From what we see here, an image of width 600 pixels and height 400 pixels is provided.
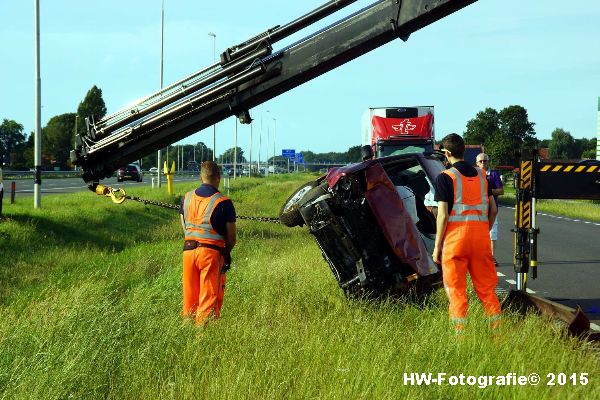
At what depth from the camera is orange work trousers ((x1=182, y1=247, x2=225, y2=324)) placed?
6691 millimetres

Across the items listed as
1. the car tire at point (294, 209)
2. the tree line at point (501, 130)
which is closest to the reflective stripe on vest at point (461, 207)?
the car tire at point (294, 209)

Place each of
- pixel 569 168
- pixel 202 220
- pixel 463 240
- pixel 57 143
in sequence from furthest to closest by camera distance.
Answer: pixel 57 143 → pixel 569 168 → pixel 202 220 → pixel 463 240

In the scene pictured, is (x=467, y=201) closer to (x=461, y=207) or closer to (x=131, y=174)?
(x=461, y=207)

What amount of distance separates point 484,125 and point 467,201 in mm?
78835

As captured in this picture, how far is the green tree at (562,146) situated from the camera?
4759 inches

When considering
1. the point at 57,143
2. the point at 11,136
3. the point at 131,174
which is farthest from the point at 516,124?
the point at 11,136

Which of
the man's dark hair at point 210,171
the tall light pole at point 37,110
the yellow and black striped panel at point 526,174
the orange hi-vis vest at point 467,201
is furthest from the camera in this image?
the tall light pole at point 37,110

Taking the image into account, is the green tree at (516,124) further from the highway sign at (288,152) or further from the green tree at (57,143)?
the green tree at (57,143)

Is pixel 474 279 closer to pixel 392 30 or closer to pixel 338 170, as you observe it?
pixel 338 170

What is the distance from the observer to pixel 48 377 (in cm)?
478

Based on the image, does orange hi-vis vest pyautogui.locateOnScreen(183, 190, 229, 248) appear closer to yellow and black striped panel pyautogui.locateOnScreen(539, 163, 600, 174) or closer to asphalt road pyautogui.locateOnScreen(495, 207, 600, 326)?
yellow and black striped panel pyautogui.locateOnScreen(539, 163, 600, 174)

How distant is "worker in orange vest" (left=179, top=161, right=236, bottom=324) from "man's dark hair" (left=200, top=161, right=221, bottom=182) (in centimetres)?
13

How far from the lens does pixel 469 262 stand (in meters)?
6.43

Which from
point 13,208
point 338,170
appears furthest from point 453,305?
point 13,208
